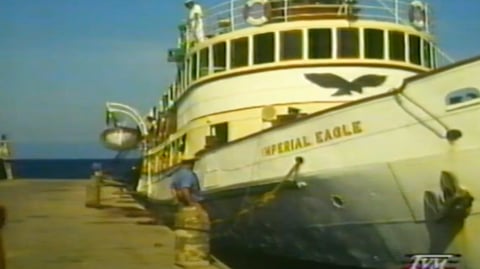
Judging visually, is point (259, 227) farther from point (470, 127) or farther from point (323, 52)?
point (470, 127)

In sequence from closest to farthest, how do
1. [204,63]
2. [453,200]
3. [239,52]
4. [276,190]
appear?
1. [453,200]
2. [276,190]
3. [239,52]
4. [204,63]

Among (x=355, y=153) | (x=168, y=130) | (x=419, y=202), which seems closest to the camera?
(x=419, y=202)

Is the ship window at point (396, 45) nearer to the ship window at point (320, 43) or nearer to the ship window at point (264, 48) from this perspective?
the ship window at point (320, 43)

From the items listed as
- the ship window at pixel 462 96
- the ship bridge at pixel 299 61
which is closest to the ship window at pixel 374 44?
the ship bridge at pixel 299 61

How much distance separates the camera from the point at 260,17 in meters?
19.2

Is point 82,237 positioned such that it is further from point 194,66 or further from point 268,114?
point 194,66

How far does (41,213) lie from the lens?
75.8 feet

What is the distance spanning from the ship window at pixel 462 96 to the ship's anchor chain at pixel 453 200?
0.91 m

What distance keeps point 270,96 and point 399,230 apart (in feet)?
18.6

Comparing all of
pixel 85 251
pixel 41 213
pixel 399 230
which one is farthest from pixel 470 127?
pixel 41 213

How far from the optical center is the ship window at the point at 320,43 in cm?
1859

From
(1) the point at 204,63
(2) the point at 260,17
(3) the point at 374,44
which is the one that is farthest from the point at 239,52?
(3) the point at 374,44

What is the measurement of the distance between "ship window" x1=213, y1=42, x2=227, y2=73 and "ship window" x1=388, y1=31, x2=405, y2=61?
328 centimetres

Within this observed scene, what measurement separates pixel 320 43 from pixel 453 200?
7.04m
